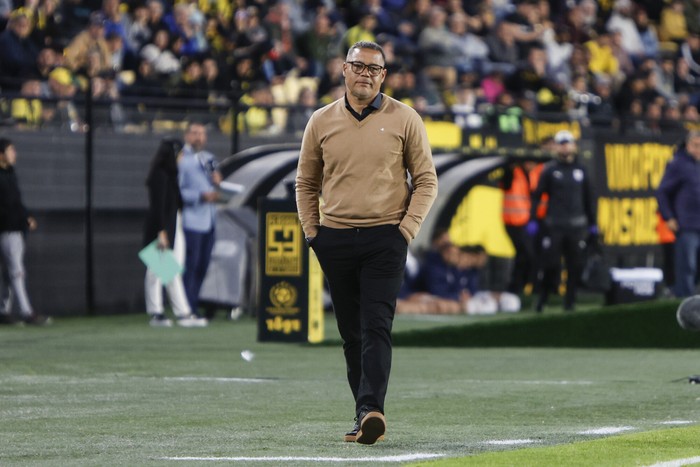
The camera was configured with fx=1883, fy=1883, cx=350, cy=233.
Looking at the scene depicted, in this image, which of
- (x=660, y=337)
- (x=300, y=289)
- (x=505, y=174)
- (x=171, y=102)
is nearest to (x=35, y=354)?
(x=300, y=289)

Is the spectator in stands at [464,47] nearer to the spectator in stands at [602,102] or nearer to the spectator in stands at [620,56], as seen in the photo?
the spectator in stands at [602,102]

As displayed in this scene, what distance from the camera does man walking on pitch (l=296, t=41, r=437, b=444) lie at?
8.91 metres

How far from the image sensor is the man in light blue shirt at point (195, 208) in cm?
2041

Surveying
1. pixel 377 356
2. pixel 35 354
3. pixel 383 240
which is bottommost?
pixel 35 354

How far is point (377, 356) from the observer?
350 inches

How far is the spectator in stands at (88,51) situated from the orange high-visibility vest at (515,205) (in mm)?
5491

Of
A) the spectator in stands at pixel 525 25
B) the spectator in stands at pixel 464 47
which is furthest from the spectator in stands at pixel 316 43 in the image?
the spectator in stands at pixel 525 25

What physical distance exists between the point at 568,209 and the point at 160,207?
497cm

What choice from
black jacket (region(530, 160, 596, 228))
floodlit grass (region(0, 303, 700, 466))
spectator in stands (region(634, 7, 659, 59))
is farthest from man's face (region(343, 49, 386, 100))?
spectator in stands (region(634, 7, 659, 59))

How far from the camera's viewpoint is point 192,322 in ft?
65.7

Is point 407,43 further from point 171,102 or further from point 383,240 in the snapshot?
point 383,240

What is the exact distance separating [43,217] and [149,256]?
6.27 ft

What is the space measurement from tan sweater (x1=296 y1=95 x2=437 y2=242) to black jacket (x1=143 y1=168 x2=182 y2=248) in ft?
35.5

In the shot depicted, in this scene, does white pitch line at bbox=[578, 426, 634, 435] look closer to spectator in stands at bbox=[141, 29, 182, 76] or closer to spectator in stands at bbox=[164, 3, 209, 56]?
spectator in stands at bbox=[141, 29, 182, 76]
